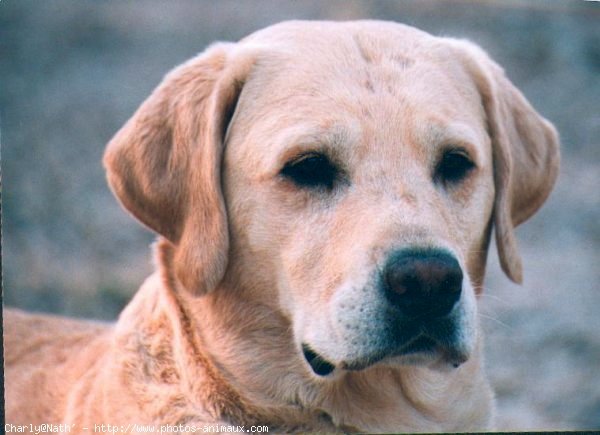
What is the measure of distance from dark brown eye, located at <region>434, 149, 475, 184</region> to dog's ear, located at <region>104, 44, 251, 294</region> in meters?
0.63

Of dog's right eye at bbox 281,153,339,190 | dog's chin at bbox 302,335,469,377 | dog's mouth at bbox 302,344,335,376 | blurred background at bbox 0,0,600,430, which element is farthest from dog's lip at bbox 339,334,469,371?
blurred background at bbox 0,0,600,430

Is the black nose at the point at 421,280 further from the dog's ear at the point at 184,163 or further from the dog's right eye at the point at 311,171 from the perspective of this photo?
the dog's ear at the point at 184,163

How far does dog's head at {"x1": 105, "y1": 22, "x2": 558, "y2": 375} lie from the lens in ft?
8.61

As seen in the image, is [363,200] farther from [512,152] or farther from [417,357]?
[512,152]

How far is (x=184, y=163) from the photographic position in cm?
295

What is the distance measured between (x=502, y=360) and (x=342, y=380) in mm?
2134

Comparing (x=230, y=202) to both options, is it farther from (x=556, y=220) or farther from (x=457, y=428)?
(x=556, y=220)

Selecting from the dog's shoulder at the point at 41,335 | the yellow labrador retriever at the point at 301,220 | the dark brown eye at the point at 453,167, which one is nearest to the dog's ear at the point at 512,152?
the yellow labrador retriever at the point at 301,220

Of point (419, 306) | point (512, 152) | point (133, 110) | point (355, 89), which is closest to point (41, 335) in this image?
point (133, 110)

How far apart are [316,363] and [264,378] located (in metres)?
0.19

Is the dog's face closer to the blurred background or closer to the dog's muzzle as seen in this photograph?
the dog's muzzle

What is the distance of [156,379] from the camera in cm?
292

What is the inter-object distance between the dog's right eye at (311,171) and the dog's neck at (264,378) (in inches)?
15.5

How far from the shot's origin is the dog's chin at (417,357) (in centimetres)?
263
